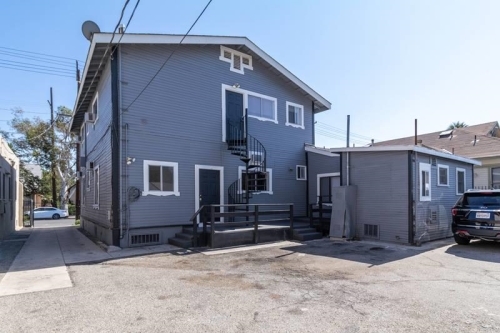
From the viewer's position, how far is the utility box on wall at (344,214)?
10.7 meters

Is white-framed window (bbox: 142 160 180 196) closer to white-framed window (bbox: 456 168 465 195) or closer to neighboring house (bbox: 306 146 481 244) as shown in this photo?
neighboring house (bbox: 306 146 481 244)

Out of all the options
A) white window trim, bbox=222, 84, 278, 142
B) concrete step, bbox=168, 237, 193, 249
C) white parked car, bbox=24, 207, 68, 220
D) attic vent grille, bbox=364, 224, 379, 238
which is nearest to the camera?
concrete step, bbox=168, 237, 193, 249

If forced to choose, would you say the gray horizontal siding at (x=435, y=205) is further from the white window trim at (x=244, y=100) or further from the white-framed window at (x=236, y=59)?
the white-framed window at (x=236, y=59)

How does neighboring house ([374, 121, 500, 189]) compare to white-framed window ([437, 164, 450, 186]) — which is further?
neighboring house ([374, 121, 500, 189])

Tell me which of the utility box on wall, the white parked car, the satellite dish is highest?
the satellite dish

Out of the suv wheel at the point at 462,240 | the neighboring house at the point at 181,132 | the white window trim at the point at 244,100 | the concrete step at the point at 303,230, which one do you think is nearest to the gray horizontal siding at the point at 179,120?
the neighboring house at the point at 181,132

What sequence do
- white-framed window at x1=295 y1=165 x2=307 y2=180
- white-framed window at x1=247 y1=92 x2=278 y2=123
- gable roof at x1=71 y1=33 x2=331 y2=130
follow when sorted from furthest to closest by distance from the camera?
white-framed window at x1=295 y1=165 x2=307 y2=180
white-framed window at x1=247 y1=92 x2=278 y2=123
gable roof at x1=71 y1=33 x2=331 y2=130

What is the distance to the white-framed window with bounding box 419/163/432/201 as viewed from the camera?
33.3 feet

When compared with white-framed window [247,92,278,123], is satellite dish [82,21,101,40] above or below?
above

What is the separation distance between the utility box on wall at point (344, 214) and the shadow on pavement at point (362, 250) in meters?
0.50

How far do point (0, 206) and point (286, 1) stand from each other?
40.8 ft

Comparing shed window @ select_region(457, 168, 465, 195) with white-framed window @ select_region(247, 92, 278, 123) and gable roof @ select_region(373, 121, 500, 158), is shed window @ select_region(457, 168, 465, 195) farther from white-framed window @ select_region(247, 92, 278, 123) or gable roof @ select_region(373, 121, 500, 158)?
white-framed window @ select_region(247, 92, 278, 123)

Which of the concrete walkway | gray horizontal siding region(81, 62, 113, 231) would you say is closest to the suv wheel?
the concrete walkway

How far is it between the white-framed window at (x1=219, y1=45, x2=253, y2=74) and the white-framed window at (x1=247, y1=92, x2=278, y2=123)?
1047mm
